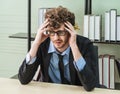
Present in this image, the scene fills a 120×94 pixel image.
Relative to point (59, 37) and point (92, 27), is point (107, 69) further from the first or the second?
point (59, 37)

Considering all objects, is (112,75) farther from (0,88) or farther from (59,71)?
(0,88)

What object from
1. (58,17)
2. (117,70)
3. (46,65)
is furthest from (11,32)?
(58,17)

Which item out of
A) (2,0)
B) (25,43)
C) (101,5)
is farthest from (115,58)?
(2,0)

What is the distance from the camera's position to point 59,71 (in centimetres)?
175

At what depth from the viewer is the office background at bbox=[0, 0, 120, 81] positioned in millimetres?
2953

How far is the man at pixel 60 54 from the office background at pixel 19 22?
49.4 inches

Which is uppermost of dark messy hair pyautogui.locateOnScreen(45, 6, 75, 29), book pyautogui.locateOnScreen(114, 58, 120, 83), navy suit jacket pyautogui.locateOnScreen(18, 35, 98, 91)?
dark messy hair pyautogui.locateOnScreen(45, 6, 75, 29)

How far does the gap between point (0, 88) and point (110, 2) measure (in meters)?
1.76

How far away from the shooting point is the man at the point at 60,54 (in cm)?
161

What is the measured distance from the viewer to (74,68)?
170 cm

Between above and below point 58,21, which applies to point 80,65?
below

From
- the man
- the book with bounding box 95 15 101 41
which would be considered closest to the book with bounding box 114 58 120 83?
the book with bounding box 95 15 101 41

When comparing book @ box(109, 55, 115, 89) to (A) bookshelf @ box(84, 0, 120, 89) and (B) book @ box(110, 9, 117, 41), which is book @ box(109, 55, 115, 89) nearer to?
(A) bookshelf @ box(84, 0, 120, 89)

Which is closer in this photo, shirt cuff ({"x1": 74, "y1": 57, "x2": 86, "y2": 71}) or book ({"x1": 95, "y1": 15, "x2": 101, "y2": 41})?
shirt cuff ({"x1": 74, "y1": 57, "x2": 86, "y2": 71})
